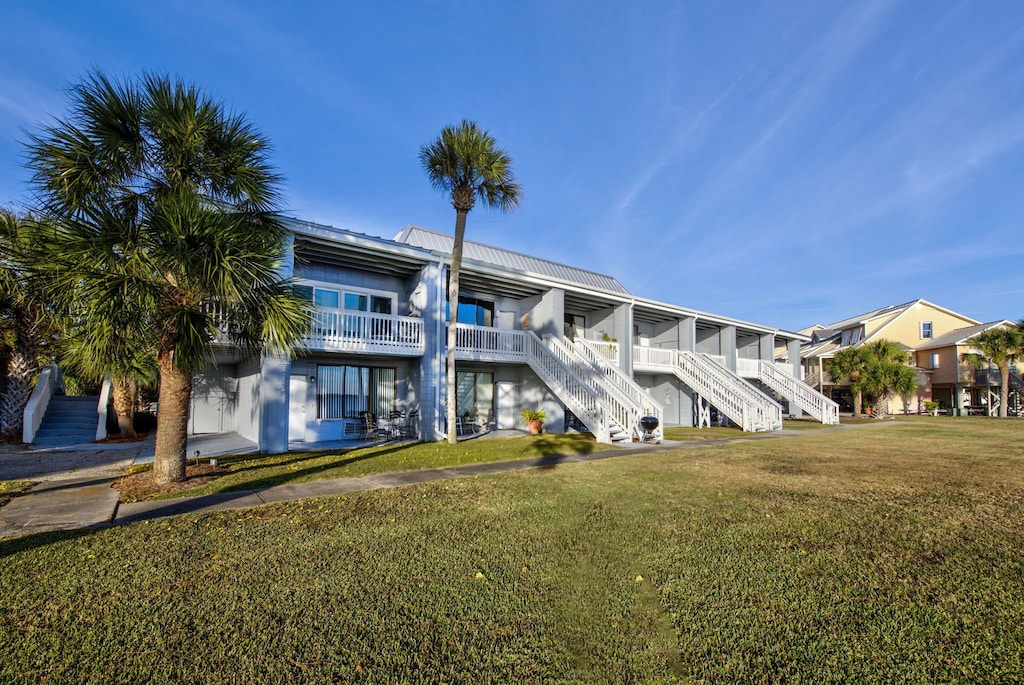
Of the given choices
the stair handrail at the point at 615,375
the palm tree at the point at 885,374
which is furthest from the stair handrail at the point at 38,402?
the palm tree at the point at 885,374

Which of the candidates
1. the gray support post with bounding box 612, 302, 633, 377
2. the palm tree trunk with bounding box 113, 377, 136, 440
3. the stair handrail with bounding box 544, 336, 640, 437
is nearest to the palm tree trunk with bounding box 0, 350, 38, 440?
the palm tree trunk with bounding box 113, 377, 136, 440

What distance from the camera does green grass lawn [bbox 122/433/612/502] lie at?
7.96 metres

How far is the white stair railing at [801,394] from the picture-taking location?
23.7m

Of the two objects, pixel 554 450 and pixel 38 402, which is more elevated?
pixel 38 402

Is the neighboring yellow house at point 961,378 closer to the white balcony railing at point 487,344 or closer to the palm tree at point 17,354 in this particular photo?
the white balcony railing at point 487,344

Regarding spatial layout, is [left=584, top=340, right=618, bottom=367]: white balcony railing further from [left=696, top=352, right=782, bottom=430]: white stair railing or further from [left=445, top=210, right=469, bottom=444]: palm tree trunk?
[left=445, top=210, right=469, bottom=444]: palm tree trunk

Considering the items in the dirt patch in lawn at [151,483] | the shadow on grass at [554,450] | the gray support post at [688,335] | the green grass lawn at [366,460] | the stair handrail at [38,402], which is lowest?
the shadow on grass at [554,450]

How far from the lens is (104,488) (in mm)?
7641

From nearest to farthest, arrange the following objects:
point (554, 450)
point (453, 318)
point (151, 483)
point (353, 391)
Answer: point (151, 483) → point (554, 450) → point (453, 318) → point (353, 391)

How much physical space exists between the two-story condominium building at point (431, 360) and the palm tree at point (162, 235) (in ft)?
10.2

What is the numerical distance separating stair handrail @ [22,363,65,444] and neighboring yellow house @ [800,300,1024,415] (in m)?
41.0

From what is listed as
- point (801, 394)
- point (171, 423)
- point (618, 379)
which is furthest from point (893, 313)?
point (171, 423)

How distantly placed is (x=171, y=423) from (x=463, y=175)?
8.90 meters

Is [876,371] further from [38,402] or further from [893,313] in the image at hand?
[38,402]
